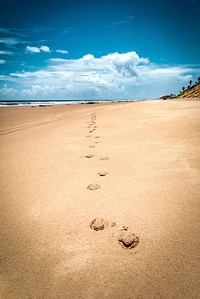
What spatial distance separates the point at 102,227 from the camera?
1.49 metres

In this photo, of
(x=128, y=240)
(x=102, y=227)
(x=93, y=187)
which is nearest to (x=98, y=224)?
(x=102, y=227)

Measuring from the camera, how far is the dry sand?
106cm

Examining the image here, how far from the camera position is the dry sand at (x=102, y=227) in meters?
1.06

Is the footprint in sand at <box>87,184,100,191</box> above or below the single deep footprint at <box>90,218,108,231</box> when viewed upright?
above

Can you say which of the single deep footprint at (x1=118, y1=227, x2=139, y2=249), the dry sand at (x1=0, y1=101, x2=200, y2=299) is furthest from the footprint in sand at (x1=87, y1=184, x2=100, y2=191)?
the single deep footprint at (x1=118, y1=227, x2=139, y2=249)

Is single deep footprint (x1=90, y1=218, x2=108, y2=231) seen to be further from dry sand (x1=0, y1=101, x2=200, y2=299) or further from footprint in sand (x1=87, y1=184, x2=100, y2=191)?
footprint in sand (x1=87, y1=184, x2=100, y2=191)

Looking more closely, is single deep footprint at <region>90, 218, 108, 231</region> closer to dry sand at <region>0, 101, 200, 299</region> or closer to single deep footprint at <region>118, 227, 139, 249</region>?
dry sand at <region>0, 101, 200, 299</region>

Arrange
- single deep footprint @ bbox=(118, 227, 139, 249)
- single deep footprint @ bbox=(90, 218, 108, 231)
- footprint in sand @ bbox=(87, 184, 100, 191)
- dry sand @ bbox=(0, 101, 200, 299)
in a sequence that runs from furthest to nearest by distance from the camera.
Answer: footprint in sand @ bbox=(87, 184, 100, 191) < single deep footprint @ bbox=(90, 218, 108, 231) < single deep footprint @ bbox=(118, 227, 139, 249) < dry sand @ bbox=(0, 101, 200, 299)

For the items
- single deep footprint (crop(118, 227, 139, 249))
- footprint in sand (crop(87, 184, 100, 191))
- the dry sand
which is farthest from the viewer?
footprint in sand (crop(87, 184, 100, 191))

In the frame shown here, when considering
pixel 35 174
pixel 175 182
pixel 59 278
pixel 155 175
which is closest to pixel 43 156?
pixel 35 174

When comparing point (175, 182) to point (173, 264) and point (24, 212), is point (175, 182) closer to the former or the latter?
point (173, 264)

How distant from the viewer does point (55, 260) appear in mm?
1226

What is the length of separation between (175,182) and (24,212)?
1501mm

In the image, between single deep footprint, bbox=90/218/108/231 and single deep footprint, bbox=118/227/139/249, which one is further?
single deep footprint, bbox=90/218/108/231
